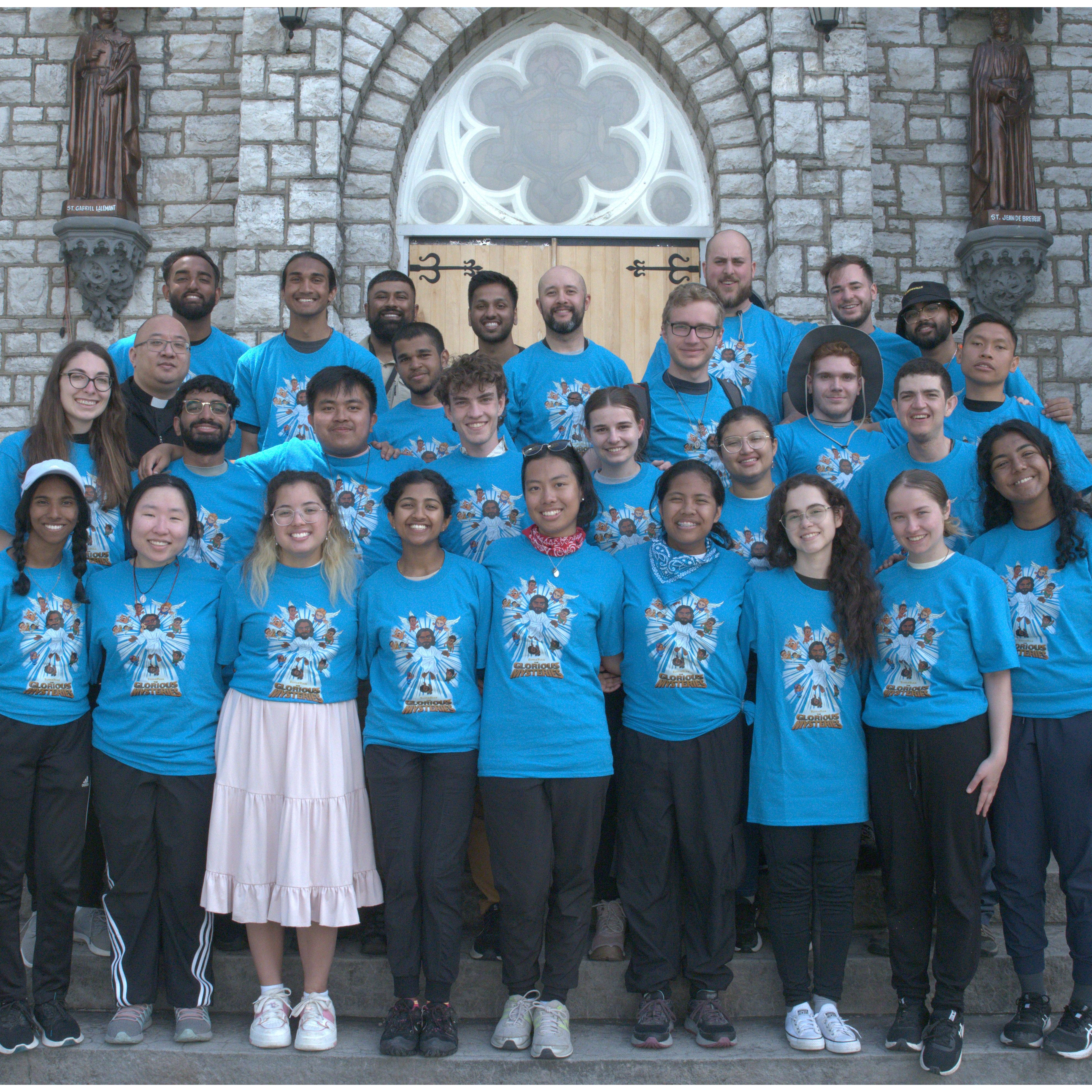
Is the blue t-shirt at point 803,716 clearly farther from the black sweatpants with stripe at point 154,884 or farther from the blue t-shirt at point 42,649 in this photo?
the blue t-shirt at point 42,649

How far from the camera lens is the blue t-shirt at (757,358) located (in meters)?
3.94

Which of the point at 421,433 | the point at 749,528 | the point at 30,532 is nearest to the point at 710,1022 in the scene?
the point at 749,528

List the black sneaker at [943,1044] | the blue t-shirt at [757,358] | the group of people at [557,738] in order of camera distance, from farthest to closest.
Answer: the blue t-shirt at [757,358]
the group of people at [557,738]
the black sneaker at [943,1044]

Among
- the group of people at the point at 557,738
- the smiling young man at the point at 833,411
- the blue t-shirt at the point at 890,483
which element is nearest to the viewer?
the group of people at the point at 557,738

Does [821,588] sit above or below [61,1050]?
above

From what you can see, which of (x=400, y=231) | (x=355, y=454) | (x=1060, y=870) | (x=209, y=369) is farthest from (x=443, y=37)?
(x=1060, y=870)

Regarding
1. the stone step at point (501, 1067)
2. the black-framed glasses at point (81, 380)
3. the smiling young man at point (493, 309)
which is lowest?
the stone step at point (501, 1067)

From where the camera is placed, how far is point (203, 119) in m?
6.34

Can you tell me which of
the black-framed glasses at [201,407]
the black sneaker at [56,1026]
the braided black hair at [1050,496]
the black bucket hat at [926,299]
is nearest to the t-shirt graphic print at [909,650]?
the braided black hair at [1050,496]

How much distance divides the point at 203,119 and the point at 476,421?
4.23m

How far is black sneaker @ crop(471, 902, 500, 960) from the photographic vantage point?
9.91 feet

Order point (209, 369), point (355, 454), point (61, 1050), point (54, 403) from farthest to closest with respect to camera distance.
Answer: point (209, 369) < point (355, 454) < point (54, 403) < point (61, 1050)

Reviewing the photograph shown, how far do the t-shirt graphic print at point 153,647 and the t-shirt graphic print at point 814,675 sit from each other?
1.69 m

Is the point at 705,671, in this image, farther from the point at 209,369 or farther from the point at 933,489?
the point at 209,369
